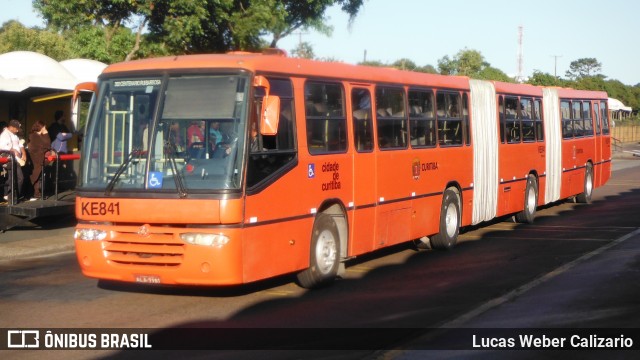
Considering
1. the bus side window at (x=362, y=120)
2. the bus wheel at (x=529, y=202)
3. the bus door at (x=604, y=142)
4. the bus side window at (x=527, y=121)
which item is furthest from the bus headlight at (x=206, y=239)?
the bus door at (x=604, y=142)

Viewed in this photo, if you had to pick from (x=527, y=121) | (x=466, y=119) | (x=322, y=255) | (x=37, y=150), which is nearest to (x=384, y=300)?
(x=322, y=255)

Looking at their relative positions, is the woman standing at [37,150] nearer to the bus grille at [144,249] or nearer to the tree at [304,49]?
the bus grille at [144,249]

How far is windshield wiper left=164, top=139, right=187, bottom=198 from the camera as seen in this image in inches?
413

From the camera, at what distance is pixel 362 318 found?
10156 mm

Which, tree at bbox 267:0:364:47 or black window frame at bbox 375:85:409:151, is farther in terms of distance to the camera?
tree at bbox 267:0:364:47

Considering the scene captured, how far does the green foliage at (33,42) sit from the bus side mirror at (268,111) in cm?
4587

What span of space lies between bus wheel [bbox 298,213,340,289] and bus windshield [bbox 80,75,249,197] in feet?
5.98

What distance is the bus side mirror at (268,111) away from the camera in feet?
35.2

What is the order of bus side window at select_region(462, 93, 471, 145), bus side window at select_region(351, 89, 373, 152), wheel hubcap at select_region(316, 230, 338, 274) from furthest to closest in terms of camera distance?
bus side window at select_region(462, 93, 471, 145) → bus side window at select_region(351, 89, 373, 152) → wheel hubcap at select_region(316, 230, 338, 274)

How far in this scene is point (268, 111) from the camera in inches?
423

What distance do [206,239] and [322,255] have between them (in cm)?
208

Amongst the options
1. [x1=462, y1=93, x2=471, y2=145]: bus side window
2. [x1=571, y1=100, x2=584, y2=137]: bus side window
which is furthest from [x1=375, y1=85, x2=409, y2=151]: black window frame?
[x1=571, y1=100, x2=584, y2=137]: bus side window

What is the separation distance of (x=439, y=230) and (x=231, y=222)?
6155 millimetres

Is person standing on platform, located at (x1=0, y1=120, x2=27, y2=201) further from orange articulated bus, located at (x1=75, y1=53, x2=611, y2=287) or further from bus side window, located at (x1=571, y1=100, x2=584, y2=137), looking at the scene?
bus side window, located at (x1=571, y1=100, x2=584, y2=137)
